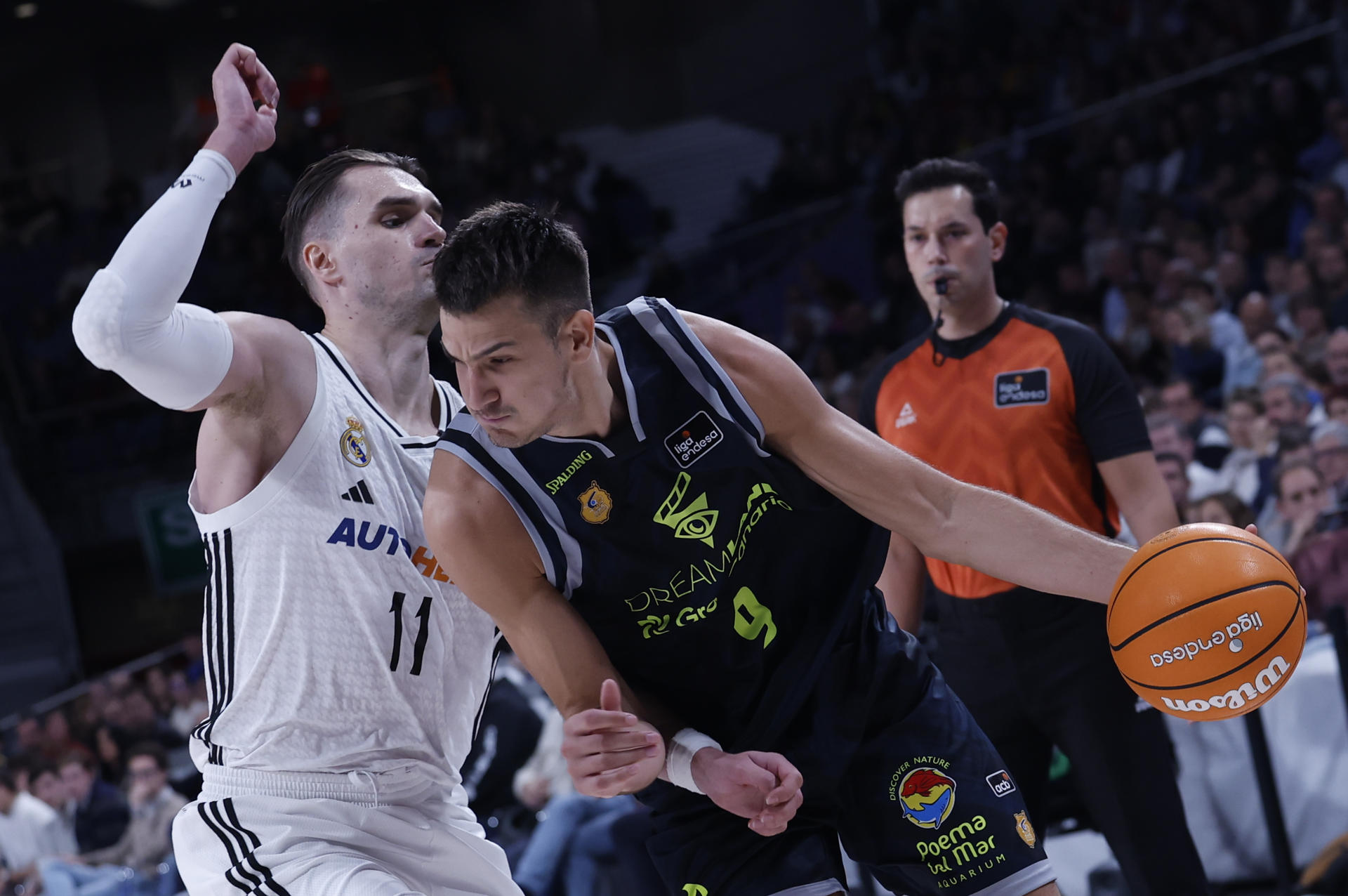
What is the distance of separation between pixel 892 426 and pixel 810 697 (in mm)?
1522

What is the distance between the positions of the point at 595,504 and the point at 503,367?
0.35 m

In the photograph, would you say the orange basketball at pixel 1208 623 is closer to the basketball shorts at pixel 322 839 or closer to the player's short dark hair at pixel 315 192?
the basketball shorts at pixel 322 839

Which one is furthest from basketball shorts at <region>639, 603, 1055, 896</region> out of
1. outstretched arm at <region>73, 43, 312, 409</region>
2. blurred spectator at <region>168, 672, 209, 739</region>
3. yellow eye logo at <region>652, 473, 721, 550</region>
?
blurred spectator at <region>168, 672, 209, 739</region>

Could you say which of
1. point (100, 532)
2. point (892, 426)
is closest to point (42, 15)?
point (100, 532)

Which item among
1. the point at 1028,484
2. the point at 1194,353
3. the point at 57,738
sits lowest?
the point at 57,738

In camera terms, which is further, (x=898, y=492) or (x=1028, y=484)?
(x=1028, y=484)

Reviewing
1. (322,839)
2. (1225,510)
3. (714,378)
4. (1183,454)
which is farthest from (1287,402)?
(322,839)

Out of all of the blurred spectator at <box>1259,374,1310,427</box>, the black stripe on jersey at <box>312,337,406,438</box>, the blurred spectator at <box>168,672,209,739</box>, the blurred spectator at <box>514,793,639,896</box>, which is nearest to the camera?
the black stripe on jersey at <box>312,337,406,438</box>

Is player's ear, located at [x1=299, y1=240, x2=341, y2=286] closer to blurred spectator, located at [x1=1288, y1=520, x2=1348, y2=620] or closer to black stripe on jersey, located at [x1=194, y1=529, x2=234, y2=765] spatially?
black stripe on jersey, located at [x1=194, y1=529, x2=234, y2=765]

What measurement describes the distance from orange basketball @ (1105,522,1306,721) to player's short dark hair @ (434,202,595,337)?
127cm

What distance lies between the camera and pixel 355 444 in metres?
2.85

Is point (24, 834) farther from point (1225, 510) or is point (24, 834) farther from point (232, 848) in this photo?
point (1225, 510)

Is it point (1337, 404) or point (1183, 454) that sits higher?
point (1337, 404)

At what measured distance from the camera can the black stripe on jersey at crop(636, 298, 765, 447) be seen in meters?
2.64
